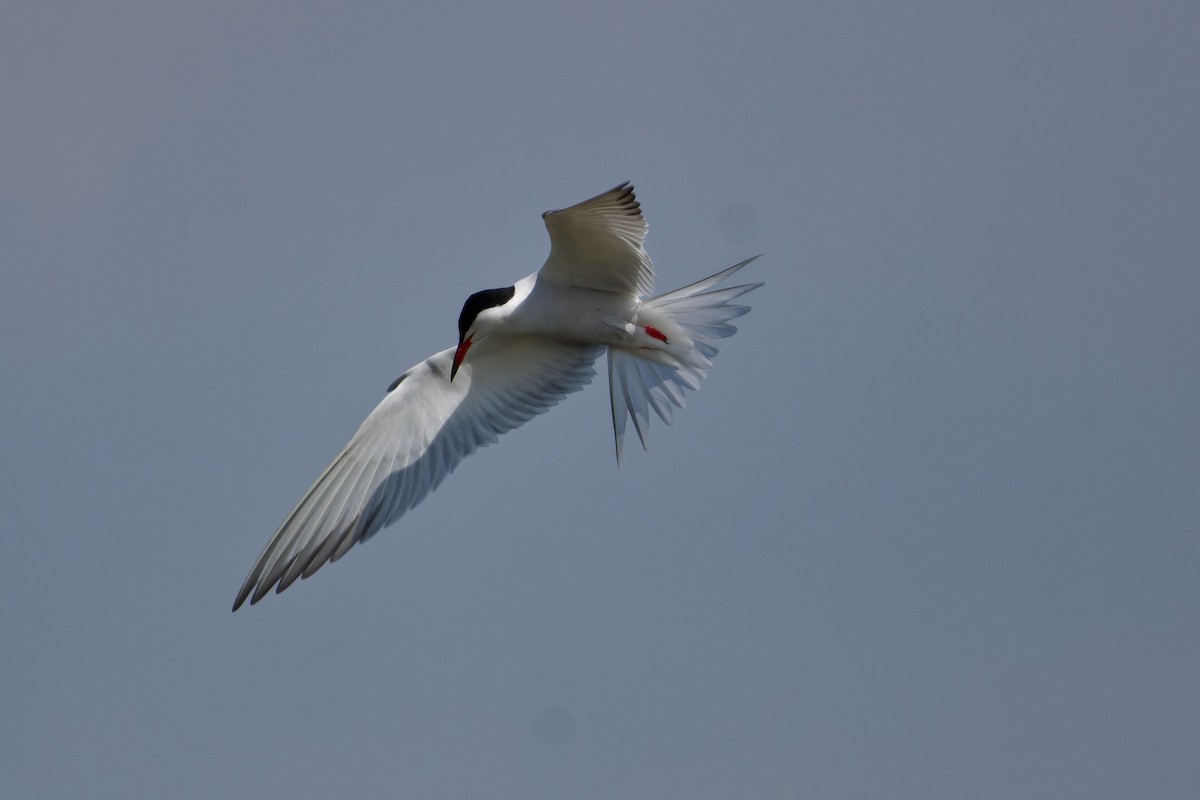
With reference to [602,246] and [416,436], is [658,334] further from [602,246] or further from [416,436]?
[416,436]

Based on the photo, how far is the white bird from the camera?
341 inches

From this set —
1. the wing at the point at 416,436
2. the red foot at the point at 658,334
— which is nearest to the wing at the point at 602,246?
the red foot at the point at 658,334

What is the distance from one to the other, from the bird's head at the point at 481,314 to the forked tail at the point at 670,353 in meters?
1.00

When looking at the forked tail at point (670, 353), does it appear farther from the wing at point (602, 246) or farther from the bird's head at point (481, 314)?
the bird's head at point (481, 314)

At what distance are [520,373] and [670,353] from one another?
53.4 inches

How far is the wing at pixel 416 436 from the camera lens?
882 centimetres

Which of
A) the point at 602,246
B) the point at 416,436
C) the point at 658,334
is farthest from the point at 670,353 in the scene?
the point at 416,436

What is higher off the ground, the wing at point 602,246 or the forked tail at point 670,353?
the wing at point 602,246

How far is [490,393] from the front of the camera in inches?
385

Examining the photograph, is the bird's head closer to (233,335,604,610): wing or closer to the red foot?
(233,335,604,610): wing

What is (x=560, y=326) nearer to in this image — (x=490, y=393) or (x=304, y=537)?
(x=490, y=393)

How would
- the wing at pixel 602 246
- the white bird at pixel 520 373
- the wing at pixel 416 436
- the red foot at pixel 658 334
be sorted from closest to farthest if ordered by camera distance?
the wing at pixel 602 246 < the white bird at pixel 520 373 < the wing at pixel 416 436 < the red foot at pixel 658 334

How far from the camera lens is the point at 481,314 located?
8867 millimetres

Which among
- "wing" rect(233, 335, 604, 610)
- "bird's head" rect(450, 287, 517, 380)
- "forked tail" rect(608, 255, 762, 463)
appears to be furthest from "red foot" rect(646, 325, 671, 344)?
"bird's head" rect(450, 287, 517, 380)
